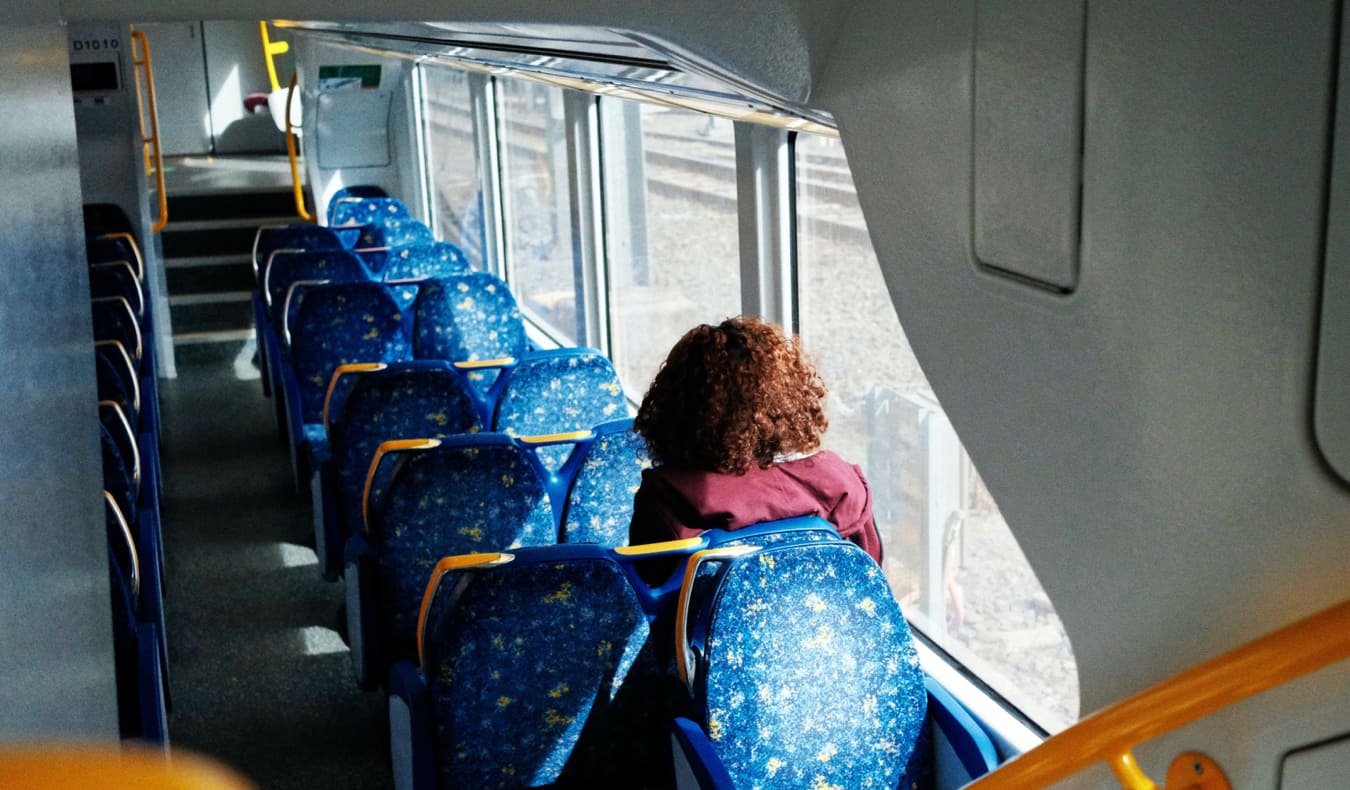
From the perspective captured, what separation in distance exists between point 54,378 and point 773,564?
1.21m

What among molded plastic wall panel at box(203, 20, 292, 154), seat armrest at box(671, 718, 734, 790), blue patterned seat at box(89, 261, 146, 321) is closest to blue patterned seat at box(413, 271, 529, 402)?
blue patterned seat at box(89, 261, 146, 321)

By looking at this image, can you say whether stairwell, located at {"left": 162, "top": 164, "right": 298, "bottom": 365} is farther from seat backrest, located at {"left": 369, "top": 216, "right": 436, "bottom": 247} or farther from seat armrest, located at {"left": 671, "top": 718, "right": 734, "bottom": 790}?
seat armrest, located at {"left": 671, "top": 718, "right": 734, "bottom": 790}

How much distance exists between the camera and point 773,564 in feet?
6.99

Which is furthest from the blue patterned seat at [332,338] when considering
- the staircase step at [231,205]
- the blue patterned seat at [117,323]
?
the staircase step at [231,205]

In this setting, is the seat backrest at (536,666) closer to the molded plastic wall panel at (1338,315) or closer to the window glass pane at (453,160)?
the molded plastic wall panel at (1338,315)

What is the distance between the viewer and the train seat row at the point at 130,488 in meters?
Answer: 2.72

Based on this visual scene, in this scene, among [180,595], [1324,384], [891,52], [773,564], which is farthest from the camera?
[180,595]

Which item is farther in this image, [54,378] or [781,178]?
[781,178]

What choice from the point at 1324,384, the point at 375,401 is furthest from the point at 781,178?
the point at 1324,384

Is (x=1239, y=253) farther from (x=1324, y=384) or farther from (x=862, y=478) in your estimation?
(x=862, y=478)

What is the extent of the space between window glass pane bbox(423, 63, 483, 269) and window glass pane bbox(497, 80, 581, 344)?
0.66 meters

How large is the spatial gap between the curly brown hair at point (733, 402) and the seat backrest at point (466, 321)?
8.08 ft

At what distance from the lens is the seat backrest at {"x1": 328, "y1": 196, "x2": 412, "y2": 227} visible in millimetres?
8070

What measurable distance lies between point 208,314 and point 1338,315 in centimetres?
967
